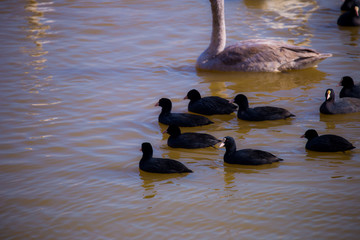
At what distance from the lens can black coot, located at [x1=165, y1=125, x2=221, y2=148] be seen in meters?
8.80

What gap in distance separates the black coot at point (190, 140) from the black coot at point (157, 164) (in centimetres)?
83

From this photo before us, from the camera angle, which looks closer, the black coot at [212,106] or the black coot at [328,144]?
the black coot at [328,144]

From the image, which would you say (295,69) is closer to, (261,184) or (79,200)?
(261,184)

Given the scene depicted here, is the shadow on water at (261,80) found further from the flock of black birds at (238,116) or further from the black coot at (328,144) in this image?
the black coot at (328,144)

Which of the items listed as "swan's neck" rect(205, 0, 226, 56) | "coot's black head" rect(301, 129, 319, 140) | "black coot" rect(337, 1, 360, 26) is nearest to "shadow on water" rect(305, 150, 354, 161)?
"coot's black head" rect(301, 129, 319, 140)

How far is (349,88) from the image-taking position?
36.0 ft

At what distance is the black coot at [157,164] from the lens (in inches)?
312

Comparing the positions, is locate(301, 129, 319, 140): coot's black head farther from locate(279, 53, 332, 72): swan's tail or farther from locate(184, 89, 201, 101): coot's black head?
locate(279, 53, 332, 72): swan's tail

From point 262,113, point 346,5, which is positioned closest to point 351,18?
point 346,5

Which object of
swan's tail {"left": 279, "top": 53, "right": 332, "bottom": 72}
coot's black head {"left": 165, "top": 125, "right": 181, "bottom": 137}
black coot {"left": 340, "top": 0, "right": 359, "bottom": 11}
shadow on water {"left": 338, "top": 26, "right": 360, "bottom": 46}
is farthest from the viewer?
black coot {"left": 340, "top": 0, "right": 359, "bottom": 11}

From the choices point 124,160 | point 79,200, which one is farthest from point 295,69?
point 79,200

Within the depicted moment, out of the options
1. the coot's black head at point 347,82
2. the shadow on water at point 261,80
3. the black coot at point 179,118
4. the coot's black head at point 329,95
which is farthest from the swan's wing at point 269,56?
the black coot at point 179,118

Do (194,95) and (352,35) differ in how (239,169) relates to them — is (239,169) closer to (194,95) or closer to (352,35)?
(194,95)

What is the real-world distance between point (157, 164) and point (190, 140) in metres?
1.02
